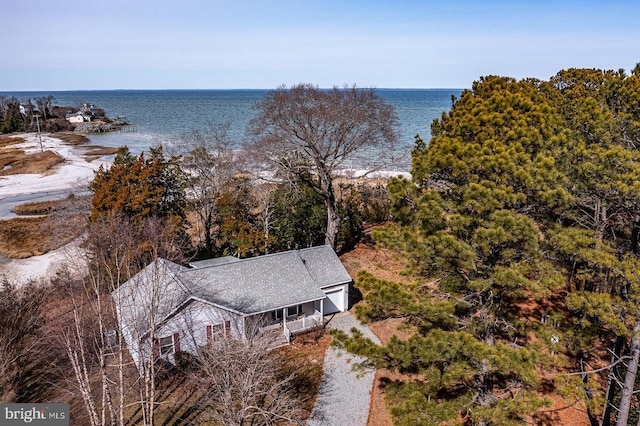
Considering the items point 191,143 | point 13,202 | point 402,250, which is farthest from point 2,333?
point 13,202

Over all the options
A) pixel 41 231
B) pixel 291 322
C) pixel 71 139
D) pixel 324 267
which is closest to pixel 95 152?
pixel 71 139

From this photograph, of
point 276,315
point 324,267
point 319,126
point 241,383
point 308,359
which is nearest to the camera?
point 241,383

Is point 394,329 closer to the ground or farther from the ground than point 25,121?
closer to the ground

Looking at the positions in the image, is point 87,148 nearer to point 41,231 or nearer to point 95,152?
point 95,152

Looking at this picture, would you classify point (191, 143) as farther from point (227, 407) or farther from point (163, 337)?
point (227, 407)

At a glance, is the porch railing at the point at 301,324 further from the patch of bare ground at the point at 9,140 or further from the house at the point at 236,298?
the patch of bare ground at the point at 9,140

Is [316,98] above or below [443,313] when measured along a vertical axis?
above

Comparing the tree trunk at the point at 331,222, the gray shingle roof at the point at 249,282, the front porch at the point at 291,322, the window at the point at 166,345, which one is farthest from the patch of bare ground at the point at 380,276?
the window at the point at 166,345
